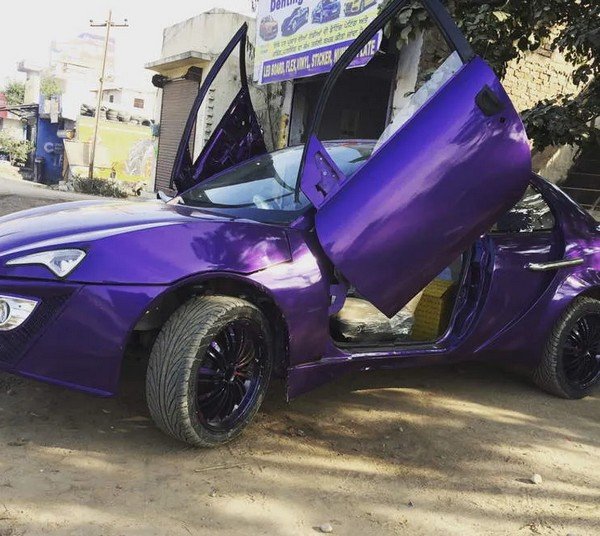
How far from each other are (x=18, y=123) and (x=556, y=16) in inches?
2371

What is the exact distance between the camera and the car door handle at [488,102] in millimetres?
2652

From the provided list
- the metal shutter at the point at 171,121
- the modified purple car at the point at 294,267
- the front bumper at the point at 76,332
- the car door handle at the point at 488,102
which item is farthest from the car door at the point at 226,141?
the metal shutter at the point at 171,121

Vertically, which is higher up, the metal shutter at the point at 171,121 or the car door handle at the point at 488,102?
the metal shutter at the point at 171,121

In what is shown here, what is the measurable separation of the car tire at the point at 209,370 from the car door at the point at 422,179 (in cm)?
55

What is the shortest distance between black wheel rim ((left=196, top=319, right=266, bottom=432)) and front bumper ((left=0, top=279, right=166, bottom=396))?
358 millimetres

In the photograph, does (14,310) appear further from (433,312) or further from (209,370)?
(433,312)

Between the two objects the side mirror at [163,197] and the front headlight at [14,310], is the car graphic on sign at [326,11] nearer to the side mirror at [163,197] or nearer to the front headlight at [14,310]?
the side mirror at [163,197]

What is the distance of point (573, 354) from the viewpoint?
12.8 feet

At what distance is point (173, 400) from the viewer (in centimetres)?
242

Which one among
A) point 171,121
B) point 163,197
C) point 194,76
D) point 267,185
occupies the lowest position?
point 163,197

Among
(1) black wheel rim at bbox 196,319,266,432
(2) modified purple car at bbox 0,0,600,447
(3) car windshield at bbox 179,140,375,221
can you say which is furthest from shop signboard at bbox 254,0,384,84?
(1) black wheel rim at bbox 196,319,266,432

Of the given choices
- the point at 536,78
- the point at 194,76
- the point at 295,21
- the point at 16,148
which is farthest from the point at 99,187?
the point at 16,148

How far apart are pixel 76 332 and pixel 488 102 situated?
6.62 feet

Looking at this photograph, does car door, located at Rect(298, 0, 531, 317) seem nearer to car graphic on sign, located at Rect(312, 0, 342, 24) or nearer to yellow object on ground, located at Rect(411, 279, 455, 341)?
yellow object on ground, located at Rect(411, 279, 455, 341)
